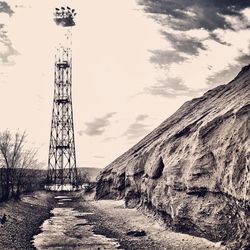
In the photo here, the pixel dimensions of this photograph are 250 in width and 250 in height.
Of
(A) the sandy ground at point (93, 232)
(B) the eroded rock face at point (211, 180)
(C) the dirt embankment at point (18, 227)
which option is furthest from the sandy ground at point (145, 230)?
(C) the dirt embankment at point (18, 227)

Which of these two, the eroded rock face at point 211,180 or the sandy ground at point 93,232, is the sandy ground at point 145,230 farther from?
the eroded rock face at point 211,180

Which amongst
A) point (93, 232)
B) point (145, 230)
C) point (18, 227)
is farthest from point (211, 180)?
point (18, 227)

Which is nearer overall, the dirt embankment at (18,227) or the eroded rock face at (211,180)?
the eroded rock face at (211,180)

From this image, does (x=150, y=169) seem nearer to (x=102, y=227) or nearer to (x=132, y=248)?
(x=102, y=227)

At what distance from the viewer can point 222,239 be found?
19953 mm

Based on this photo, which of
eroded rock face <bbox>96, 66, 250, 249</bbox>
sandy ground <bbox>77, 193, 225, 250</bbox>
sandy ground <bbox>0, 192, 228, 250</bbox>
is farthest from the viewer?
sandy ground <bbox>0, 192, 228, 250</bbox>

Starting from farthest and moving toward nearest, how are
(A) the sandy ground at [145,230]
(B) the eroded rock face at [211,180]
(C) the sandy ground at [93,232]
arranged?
(C) the sandy ground at [93,232] < (A) the sandy ground at [145,230] < (B) the eroded rock face at [211,180]

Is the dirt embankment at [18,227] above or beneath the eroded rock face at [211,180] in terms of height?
beneath

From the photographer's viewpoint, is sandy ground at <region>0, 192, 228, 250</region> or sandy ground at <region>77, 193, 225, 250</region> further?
sandy ground at <region>0, 192, 228, 250</region>

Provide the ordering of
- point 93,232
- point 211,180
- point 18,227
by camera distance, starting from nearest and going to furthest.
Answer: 1. point 211,180
2. point 93,232
3. point 18,227

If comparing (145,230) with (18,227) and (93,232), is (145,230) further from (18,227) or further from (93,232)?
(18,227)

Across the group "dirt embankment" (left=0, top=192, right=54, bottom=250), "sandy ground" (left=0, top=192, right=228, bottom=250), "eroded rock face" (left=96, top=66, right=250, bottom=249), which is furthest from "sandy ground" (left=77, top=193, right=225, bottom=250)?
"dirt embankment" (left=0, top=192, right=54, bottom=250)

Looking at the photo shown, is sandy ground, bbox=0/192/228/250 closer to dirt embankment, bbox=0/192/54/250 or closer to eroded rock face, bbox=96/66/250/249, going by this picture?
dirt embankment, bbox=0/192/54/250

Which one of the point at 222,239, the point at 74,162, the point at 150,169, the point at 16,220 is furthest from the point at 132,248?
the point at 74,162
